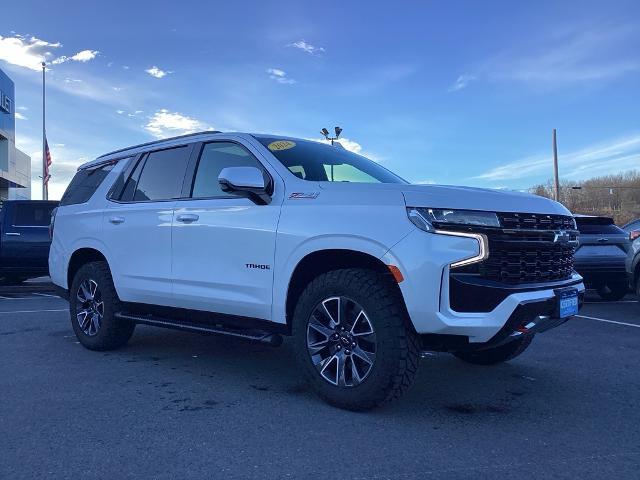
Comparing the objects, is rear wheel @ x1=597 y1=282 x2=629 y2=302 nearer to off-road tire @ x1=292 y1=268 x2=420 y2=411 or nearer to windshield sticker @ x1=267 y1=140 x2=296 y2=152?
windshield sticker @ x1=267 y1=140 x2=296 y2=152

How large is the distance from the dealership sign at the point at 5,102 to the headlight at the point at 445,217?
44.6 m

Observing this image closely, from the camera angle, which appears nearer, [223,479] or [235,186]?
[223,479]

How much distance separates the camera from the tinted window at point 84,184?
5926 mm

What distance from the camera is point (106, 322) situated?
5.44 metres

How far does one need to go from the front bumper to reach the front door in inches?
43.3

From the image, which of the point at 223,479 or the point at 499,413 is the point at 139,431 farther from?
the point at 499,413

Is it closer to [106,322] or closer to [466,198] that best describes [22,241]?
[106,322]

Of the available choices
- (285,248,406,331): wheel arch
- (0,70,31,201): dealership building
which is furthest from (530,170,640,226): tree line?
(285,248,406,331): wheel arch

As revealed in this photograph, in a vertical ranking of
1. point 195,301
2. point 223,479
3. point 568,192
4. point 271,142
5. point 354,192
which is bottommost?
point 223,479

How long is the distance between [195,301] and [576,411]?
2.84 metres

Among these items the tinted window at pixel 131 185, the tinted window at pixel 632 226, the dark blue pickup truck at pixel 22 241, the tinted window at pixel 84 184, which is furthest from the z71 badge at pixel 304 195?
the dark blue pickup truck at pixel 22 241

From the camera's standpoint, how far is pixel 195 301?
4.56m

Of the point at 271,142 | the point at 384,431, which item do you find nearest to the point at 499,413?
the point at 384,431

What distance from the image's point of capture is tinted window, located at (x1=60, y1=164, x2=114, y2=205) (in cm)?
593
